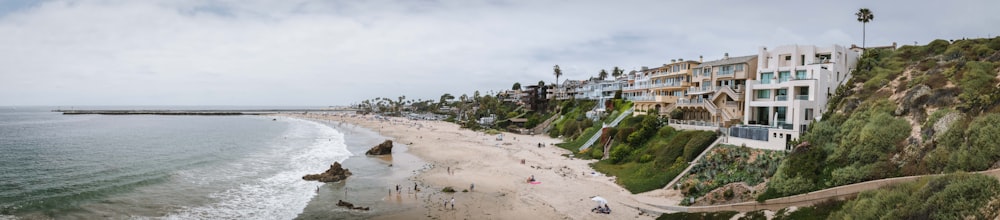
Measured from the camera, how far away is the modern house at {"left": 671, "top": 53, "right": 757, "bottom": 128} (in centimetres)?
4425

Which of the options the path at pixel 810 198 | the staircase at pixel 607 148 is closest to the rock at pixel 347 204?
the path at pixel 810 198

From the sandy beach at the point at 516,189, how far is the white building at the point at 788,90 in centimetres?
855

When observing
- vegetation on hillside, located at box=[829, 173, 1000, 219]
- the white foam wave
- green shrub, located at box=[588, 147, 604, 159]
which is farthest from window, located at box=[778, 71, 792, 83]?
the white foam wave

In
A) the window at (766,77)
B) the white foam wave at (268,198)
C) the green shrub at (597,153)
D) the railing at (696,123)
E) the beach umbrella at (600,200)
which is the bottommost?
the white foam wave at (268,198)

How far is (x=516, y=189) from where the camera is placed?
36688 millimetres

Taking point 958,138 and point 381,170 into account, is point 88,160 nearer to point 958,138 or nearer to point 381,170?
point 381,170

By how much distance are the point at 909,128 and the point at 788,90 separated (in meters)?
14.0

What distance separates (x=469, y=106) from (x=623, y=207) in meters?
134

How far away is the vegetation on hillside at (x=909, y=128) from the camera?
20.2 metres

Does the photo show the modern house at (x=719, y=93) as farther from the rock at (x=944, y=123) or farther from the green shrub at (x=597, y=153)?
the rock at (x=944, y=123)

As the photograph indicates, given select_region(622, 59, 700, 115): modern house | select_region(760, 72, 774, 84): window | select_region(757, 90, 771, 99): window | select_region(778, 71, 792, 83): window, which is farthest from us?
select_region(622, 59, 700, 115): modern house

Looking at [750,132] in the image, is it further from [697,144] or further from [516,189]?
[516,189]

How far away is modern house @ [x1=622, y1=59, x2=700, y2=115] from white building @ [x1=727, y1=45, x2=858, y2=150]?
1118 cm

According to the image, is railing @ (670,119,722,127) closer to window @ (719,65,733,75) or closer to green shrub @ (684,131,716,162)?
green shrub @ (684,131,716,162)
